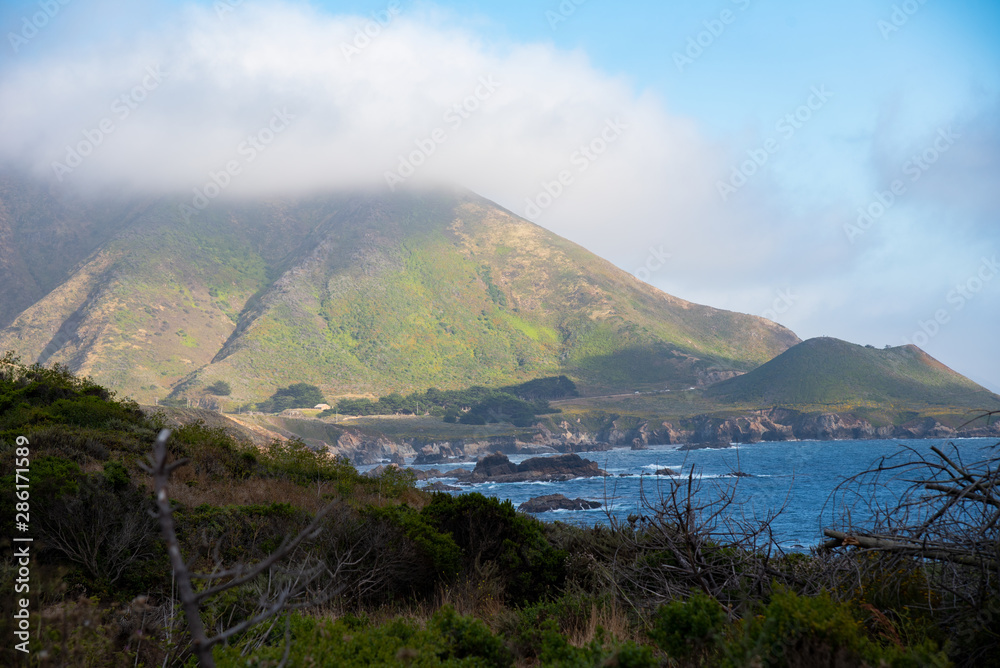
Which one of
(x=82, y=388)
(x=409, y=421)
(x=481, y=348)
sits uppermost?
(x=481, y=348)

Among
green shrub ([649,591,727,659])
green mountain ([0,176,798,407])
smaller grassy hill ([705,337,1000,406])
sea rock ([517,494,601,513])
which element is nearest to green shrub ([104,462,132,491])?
green shrub ([649,591,727,659])

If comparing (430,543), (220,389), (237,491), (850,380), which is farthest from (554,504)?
(850,380)

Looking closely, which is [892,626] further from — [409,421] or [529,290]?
[529,290]

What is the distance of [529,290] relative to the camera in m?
193

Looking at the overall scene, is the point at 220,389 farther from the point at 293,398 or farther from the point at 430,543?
the point at 430,543

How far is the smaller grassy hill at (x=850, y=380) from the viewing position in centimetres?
12700

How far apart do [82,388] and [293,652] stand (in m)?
21.3

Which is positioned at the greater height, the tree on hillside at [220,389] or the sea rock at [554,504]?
the tree on hillside at [220,389]

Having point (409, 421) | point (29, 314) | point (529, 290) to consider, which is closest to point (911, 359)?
point (529, 290)

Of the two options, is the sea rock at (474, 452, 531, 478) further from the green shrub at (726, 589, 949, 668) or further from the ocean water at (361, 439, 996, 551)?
the green shrub at (726, 589, 949, 668)

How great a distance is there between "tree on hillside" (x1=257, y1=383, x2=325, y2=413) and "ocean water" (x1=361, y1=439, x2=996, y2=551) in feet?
135

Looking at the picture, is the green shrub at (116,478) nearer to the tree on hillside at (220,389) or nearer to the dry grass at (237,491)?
the dry grass at (237,491)

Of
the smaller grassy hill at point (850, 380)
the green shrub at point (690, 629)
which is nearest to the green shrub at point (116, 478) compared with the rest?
the green shrub at point (690, 629)

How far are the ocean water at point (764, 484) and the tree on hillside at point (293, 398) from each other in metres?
41.2
